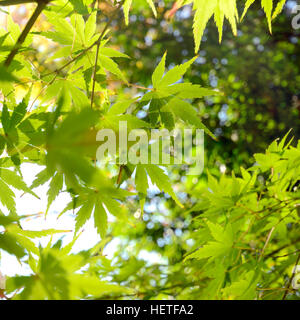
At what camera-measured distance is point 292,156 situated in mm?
800

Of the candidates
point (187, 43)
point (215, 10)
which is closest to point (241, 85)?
point (187, 43)

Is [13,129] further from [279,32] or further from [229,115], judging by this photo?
[279,32]

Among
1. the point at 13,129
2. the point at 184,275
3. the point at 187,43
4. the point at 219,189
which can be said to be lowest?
the point at 184,275

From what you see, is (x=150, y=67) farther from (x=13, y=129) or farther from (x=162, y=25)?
(x=13, y=129)

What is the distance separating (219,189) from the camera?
94 centimetres

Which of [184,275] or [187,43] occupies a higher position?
[187,43]

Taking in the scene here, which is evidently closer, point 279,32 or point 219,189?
point 219,189

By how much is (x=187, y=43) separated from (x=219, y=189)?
8.65ft
